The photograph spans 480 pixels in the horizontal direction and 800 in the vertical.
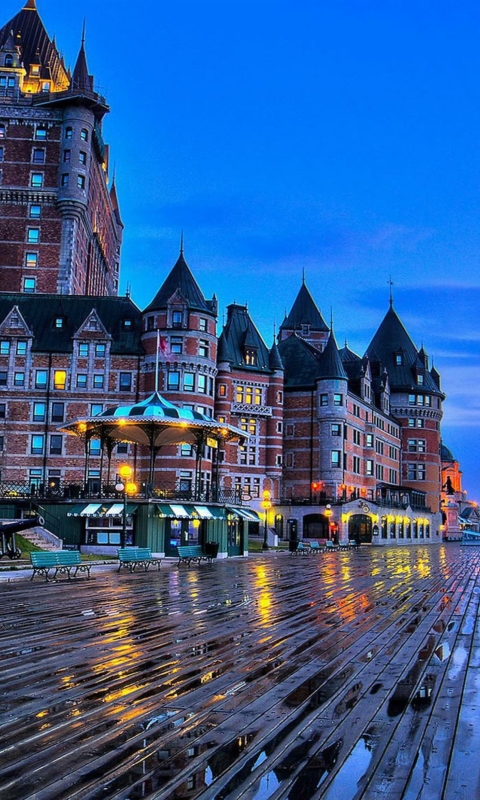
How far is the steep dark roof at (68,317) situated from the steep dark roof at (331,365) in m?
21.9

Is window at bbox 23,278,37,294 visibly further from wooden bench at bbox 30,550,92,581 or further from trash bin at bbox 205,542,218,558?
wooden bench at bbox 30,550,92,581

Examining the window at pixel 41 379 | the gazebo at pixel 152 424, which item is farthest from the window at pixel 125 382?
the gazebo at pixel 152 424

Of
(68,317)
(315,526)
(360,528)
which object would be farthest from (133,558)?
(360,528)

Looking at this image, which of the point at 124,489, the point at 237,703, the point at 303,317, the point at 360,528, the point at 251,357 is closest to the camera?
the point at 237,703

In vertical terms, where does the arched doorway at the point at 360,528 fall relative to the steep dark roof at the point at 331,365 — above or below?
below

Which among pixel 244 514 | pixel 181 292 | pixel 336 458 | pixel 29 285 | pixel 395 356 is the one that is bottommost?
pixel 244 514

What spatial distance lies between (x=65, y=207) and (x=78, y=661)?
229 ft

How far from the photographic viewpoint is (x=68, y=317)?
6706cm

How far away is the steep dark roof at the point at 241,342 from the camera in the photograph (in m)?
75.4

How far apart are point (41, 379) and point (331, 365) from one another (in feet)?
99.4

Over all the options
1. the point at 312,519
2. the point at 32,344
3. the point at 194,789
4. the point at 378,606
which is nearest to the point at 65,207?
the point at 32,344

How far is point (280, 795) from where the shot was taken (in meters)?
5.76

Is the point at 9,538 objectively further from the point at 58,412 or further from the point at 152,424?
the point at 58,412

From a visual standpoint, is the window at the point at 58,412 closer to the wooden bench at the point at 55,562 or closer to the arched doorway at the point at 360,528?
the arched doorway at the point at 360,528
